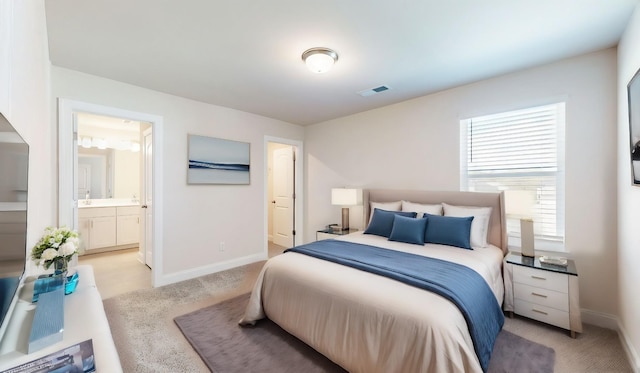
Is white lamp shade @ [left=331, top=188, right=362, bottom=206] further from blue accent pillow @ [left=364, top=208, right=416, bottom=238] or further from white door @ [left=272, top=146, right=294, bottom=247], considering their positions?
white door @ [left=272, top=146, right=294, bottom=247]

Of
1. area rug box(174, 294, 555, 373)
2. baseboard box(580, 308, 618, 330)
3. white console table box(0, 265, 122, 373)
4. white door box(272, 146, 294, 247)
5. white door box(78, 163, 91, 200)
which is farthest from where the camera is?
white door box(272, 146, 294, 247)

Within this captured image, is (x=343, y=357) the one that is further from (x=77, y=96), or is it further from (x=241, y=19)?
(x=77, y=96)

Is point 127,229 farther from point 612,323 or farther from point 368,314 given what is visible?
point 612,323

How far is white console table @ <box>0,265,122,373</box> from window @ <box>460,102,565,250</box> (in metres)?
3.14

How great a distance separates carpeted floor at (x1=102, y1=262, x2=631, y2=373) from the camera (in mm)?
1891

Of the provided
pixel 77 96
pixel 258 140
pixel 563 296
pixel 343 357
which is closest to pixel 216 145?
pixel 258 140

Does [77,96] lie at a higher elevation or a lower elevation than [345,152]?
higher

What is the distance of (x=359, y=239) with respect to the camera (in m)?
3.08

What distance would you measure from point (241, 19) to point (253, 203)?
2914mm

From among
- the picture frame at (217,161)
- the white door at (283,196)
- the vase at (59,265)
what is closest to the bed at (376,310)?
the vase at (59,265)

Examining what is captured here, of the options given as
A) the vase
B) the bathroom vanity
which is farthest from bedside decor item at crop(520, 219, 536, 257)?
the bathroom vanity

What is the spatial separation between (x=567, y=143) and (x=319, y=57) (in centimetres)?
251

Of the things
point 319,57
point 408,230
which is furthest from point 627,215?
point 319,57

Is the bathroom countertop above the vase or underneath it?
above
